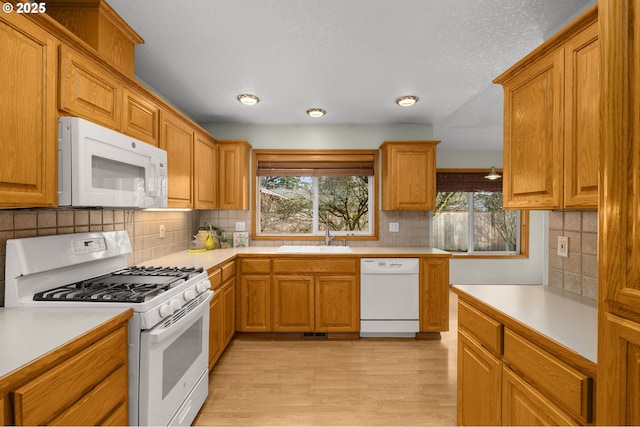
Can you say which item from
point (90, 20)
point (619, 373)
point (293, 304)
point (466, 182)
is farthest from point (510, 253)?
point (90, 20)

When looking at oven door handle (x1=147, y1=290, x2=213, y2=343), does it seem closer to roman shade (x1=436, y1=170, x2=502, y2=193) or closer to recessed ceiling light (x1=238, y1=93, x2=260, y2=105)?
recessed ceiling light (x1=238, y1=93, x2=260, y2=105)

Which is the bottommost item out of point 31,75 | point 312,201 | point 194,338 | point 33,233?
point 194,338

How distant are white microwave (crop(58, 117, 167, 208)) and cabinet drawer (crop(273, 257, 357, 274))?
1403 mm

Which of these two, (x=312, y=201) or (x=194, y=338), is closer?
(x=194, y=338)

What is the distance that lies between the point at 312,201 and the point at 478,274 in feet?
11.2

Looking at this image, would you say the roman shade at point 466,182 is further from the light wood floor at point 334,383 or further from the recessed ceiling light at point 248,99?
the recessed ceiling light at point 248,99

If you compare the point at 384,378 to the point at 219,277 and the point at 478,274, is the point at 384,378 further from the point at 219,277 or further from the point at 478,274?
the point at 478,274

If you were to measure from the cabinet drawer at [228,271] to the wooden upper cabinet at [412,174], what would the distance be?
185 centimetres

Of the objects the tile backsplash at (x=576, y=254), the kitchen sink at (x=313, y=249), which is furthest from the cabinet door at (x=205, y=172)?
the tile backsplash at (x=576, y=254)

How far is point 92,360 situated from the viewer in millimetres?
1078

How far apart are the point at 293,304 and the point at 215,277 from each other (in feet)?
3.14

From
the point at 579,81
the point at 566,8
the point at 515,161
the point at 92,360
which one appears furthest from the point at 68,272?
the point at 566,8

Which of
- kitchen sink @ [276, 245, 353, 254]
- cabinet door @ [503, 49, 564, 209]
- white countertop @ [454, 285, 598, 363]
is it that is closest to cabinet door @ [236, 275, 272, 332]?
kitchen sink @ [276, 245, 353, 254]

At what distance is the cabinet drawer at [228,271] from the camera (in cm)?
262
